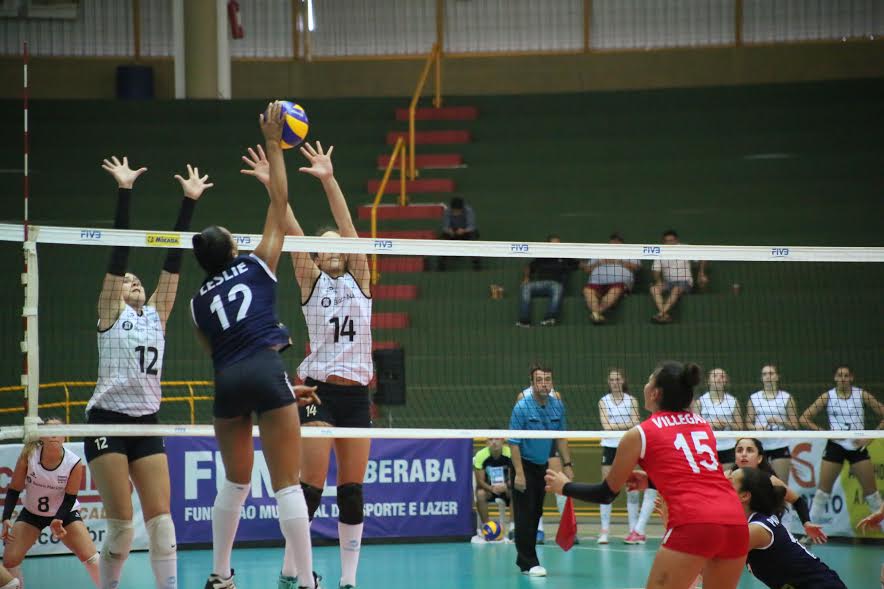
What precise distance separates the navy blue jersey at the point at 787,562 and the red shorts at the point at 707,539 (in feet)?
2.58

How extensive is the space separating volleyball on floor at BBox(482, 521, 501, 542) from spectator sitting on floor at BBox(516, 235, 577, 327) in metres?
4.61

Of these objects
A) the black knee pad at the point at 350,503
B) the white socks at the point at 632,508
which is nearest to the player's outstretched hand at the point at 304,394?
the black knee pad at the point at 350,503

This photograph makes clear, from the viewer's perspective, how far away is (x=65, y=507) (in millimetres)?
9508

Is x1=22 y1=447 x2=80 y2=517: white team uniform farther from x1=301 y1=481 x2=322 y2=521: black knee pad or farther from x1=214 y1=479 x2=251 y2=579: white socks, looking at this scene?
x1=214 y1=479 x2=251 y2=579: white socks

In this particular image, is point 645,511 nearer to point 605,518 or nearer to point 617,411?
point 605,518

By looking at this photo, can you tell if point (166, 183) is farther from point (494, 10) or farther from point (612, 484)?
point (612, 484)

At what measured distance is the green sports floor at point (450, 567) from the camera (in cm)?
1017

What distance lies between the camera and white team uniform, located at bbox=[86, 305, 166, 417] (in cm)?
713

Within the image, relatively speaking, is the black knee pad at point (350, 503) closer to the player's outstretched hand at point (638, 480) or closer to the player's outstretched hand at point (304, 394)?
the player's outstretched hand at point (304, 394)

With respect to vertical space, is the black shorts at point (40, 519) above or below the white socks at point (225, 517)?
below

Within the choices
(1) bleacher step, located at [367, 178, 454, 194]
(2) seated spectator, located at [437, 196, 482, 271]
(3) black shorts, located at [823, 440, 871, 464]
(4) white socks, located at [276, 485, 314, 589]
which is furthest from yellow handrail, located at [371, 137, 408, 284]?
(4) white socks, located at [276, 485, 314, 589]

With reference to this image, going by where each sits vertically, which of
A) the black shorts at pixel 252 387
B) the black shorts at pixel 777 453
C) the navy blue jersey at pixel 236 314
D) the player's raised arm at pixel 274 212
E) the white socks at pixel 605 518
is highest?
the player's raised arm at pixel 274 212

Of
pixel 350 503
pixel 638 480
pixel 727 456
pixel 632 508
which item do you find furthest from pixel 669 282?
pixel 638 480

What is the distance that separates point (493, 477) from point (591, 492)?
289 inches
